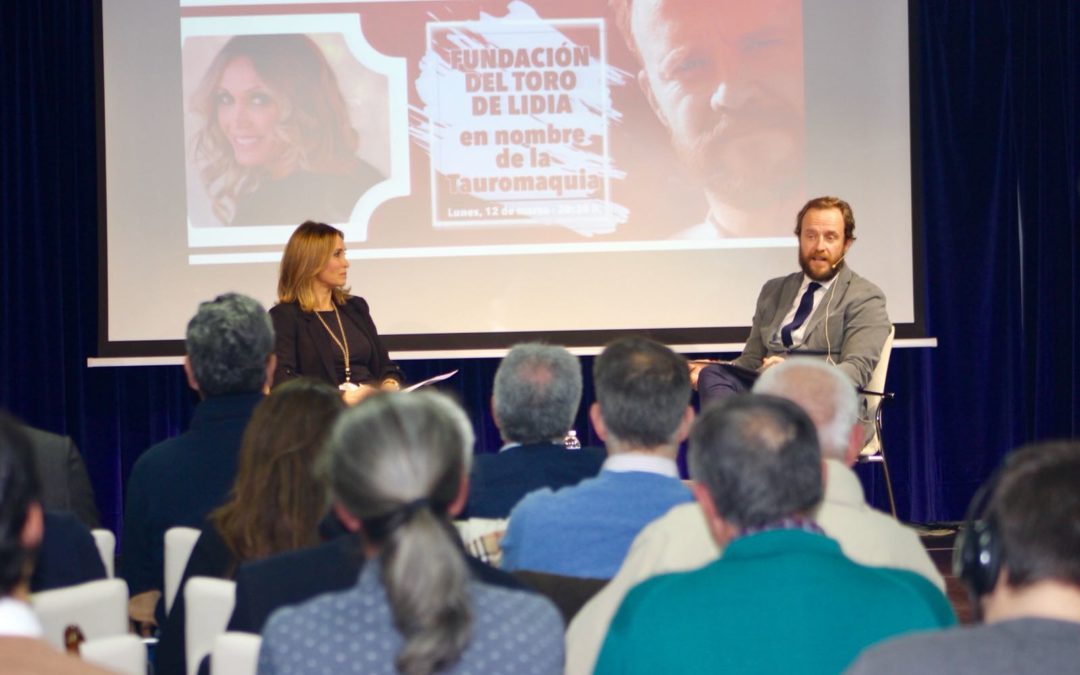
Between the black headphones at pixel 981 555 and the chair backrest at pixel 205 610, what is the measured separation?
111 centimetres

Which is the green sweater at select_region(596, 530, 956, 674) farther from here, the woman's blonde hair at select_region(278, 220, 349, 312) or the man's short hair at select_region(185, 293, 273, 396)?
the woman's blonde hair at select_region(278, 220, 349, 312)

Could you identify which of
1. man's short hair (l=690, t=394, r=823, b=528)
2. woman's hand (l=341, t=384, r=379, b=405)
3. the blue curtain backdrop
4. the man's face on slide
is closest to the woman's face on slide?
the blue curtain backdrop

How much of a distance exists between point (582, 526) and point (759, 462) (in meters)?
0.55

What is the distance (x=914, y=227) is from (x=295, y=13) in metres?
2.83

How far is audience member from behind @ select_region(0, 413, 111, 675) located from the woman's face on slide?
4.54 metres

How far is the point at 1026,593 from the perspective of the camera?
1.20 metres

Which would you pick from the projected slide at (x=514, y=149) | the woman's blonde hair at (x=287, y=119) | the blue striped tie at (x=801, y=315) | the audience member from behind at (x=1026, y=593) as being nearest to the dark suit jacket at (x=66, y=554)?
the audience member from behind at (x=1026, y=593)

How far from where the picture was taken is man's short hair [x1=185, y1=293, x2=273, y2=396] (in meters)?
2.89

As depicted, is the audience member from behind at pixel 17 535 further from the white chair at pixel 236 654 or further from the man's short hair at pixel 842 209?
the man's short hair at pixel 842 209

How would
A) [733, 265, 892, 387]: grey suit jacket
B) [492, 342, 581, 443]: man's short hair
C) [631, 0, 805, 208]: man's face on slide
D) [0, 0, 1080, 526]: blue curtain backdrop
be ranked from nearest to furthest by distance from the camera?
[492, 342, 581, 443]: man's short hair < [733, 265, 892, 387]: grey suit jacket < [631, 0, 805, 208]: man's face on slide < [0, 0, 1080, 526]: blue curtain backdrop

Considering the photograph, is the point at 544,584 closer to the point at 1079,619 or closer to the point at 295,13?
the point at 1079,619

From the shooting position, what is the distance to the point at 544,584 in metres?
1.96

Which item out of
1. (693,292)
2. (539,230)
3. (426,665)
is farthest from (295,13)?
(426,665)

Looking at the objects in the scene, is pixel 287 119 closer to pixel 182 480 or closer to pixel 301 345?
pixel 301 345
